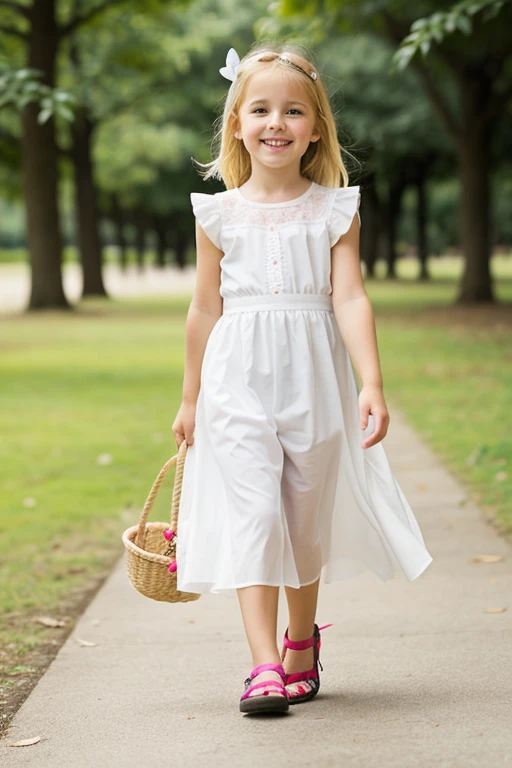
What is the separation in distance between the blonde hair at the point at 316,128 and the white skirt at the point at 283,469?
453 millimetres

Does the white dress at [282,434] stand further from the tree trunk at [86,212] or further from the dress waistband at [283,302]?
the tree trunk at [86,212]

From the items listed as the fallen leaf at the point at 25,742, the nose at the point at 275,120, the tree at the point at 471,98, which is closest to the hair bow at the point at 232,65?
the nose at the point at 275,120

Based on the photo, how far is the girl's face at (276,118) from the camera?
139 inches

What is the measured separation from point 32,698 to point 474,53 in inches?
852

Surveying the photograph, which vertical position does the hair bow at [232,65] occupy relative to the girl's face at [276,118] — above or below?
above

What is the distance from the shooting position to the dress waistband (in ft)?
11.4

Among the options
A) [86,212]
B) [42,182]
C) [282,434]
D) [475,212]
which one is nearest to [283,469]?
[282,434]

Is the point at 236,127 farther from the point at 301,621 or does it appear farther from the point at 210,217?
the point at 301,621

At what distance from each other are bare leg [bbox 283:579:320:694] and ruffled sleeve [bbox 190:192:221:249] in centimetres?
→ 105

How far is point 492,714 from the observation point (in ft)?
10.8

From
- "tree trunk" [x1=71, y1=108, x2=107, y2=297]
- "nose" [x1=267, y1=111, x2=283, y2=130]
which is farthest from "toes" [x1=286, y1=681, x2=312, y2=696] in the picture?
"tree trunk" [x1=71, y1=108, x2=107, y2=297]

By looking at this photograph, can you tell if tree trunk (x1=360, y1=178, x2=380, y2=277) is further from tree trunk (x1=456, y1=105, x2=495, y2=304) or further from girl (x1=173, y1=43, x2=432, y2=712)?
girl (x1=173, y1=43, x2=432, y2=712)

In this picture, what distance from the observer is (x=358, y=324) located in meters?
3.44

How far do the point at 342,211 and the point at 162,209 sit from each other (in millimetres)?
46460
